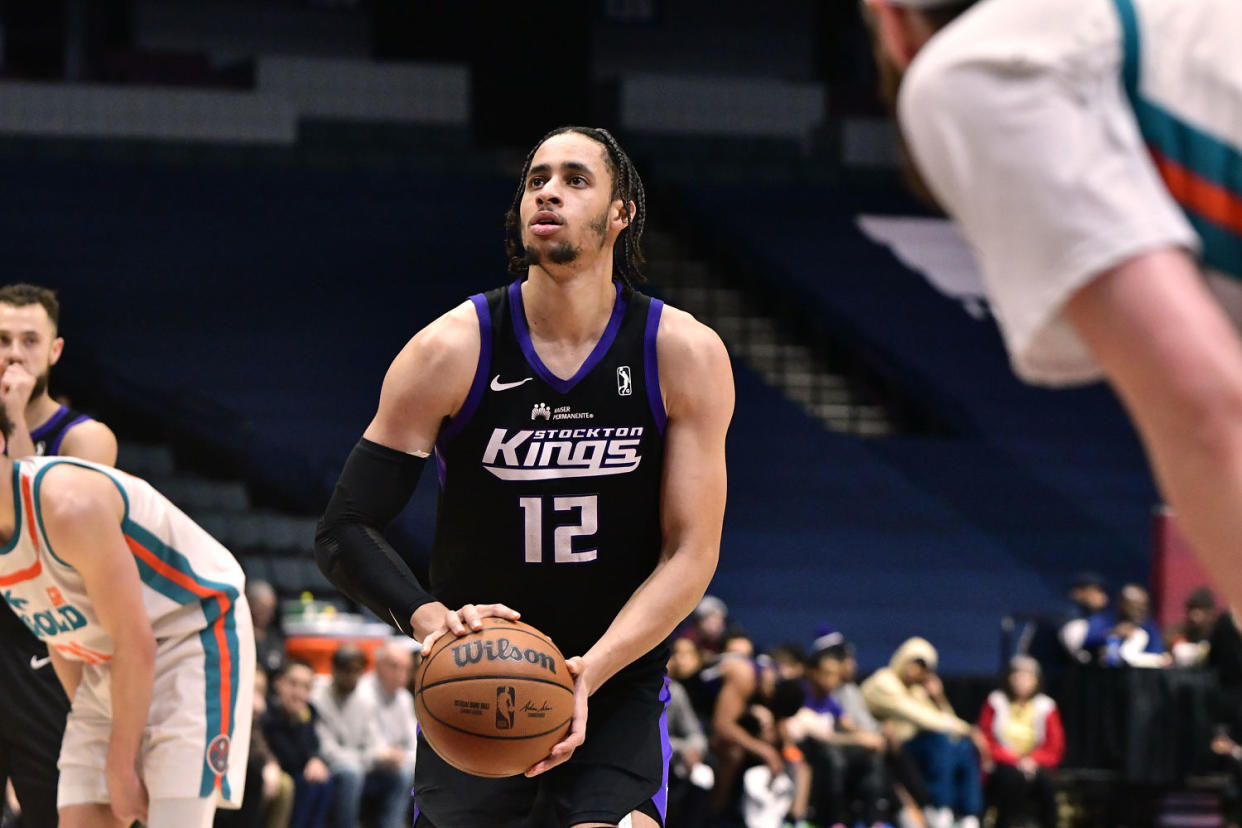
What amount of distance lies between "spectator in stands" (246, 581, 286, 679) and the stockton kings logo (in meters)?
5.35

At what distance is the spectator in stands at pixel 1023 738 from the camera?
12.6 metres

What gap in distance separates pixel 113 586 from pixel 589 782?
53.4 inches

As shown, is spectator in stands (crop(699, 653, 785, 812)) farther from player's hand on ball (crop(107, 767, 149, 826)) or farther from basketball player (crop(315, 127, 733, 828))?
A: basketball player (crop(315, 127, 733, 828))

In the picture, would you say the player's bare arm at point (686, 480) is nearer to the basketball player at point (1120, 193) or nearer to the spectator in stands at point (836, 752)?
the basketball player at point (1120, 193)

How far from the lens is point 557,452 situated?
3.96m

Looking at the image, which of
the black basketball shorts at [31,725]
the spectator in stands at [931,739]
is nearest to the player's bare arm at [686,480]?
the black basketball shorts at [31,725]

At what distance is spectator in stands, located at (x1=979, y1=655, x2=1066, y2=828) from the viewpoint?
41.3 ft

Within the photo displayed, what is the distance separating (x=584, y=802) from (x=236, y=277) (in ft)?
47.3

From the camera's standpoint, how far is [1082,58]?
1179mm

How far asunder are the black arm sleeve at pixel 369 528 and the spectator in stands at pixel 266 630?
6.41m

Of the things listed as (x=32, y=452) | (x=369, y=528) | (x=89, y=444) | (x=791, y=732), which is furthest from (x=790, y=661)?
(x=369, y=528)

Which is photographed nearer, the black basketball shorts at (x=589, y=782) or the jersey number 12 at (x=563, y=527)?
the black basketball shorts at (x=589, y=782)

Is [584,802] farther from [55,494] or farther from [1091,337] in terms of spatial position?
[1091,337]

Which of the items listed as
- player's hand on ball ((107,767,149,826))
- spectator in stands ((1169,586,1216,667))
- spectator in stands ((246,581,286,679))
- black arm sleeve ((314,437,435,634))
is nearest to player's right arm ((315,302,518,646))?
black arm sleeve ((314,437,435,634))
